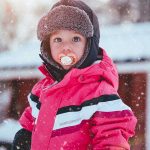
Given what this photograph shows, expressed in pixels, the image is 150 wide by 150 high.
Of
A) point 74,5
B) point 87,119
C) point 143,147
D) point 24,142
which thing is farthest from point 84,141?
point 143,147

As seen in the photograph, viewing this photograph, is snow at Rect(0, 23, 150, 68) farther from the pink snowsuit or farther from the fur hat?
the pink snowsuit

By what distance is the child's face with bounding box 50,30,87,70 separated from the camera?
2195 millimetres

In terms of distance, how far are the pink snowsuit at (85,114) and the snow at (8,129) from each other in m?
4.78

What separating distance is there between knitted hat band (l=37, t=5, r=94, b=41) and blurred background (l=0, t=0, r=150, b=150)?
3.56m

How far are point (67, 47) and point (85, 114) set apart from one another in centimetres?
33

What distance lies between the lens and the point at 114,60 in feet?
19.8

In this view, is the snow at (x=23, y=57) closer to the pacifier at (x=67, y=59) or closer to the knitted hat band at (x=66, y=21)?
the knitted hat band at (x=66, y=21)

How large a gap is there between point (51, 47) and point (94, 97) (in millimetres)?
366

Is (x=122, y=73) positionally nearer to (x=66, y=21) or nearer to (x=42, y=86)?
(x=42, y=86)

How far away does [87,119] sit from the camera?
2.09 meters

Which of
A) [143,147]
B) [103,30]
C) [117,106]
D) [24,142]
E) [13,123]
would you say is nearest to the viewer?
[117,106]

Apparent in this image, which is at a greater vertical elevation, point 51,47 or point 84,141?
point 51,47

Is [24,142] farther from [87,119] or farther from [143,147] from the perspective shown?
[143,147]

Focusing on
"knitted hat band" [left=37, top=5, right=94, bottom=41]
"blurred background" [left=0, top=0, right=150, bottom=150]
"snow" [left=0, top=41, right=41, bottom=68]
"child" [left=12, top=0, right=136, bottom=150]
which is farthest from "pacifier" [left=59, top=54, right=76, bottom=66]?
"snow" [left=0, top=41, right=41, bottom=68]
